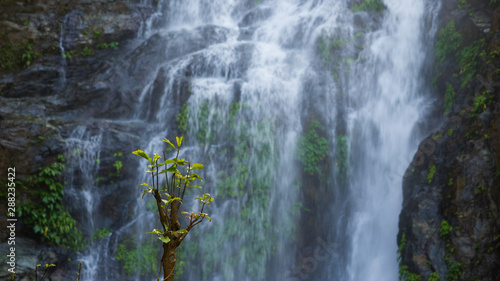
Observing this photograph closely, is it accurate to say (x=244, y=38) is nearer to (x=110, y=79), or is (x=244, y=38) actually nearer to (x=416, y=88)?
(x=110, y=79)

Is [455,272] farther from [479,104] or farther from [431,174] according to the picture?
[479,104]

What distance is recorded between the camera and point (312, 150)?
33.5 ft

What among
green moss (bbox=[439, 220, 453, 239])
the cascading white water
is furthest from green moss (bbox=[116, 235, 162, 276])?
green moss (bbox=[439, 220, 453, 239])

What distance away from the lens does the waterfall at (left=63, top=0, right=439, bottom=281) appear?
9453 millimetres

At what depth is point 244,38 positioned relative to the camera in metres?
13.3

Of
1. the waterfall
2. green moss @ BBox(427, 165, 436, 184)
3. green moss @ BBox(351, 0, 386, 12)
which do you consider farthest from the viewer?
green moss @ BBox(351, 0, 386, 12)

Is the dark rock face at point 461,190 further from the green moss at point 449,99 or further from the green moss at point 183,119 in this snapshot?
the green moss at point 183,119

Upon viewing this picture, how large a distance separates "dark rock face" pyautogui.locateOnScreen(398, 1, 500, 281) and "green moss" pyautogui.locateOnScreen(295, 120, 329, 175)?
2.46 m

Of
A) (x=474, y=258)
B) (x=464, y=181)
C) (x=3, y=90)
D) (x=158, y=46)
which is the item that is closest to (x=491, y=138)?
(x=464, y=181)

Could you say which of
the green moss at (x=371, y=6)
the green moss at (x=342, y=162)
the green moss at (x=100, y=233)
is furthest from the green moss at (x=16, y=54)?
the green moss at (x=371, y=6)

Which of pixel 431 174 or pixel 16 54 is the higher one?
pixel 16 54

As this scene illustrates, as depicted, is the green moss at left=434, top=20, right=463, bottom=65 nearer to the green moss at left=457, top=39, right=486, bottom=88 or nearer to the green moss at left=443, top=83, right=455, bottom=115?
the green moss at left=457, top=39, right=486, bottom=88

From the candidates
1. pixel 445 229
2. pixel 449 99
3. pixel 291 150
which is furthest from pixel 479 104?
pixel 291 150

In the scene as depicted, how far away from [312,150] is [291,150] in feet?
1.92
